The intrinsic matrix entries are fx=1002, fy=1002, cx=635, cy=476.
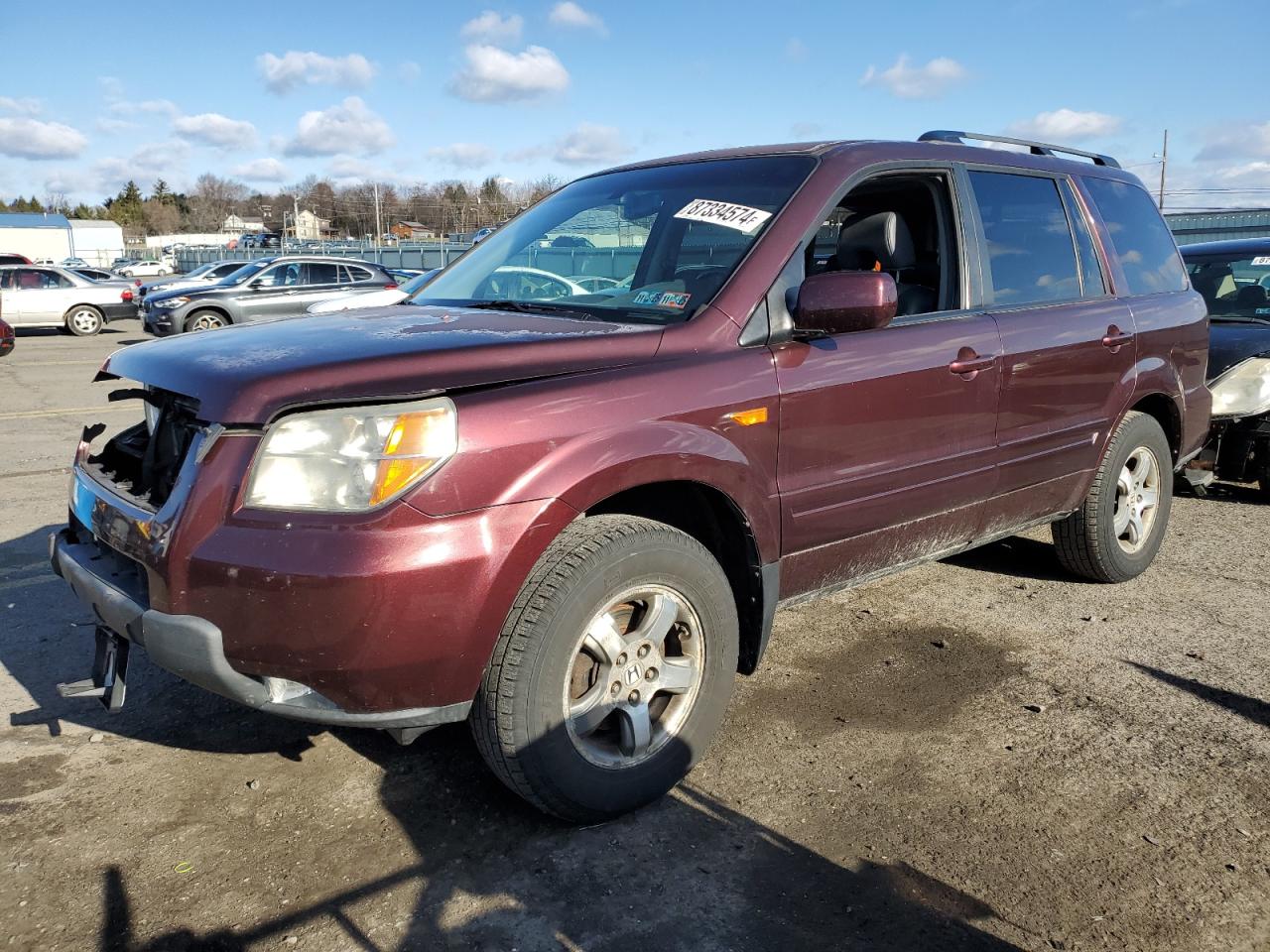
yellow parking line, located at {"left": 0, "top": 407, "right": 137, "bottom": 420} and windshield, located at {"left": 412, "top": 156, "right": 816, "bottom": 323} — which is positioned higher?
windshield, located at {"left": 412, "top": 156, "right": 816, "bottom": 323}

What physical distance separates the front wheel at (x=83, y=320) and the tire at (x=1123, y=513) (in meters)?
23.0

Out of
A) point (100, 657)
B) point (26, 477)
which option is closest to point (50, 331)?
point (26, 477)

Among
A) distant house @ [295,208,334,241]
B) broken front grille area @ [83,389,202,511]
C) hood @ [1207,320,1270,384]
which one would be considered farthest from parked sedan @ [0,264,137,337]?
distant house @ [295,208,334,241]

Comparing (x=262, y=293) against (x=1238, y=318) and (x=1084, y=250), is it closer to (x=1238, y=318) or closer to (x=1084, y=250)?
(x=1238, y=318)

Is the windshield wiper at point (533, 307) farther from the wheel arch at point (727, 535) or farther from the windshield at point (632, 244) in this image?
the wheel arch at point (727, 535)

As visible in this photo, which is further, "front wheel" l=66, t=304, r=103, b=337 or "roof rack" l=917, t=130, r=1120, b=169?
"front wheel" l=66, t=304, r=103, b=337

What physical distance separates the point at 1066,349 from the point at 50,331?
26.1 metres

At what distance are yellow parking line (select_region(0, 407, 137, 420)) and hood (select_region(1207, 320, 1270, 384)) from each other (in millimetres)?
9011

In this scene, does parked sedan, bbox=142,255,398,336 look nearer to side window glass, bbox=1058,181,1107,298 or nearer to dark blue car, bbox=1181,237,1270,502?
dark blue car, bbox=1181,237,1270,502

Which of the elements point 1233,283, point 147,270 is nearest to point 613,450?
point 1233,283

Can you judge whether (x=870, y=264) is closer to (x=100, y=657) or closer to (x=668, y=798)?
(x=668, y=798)

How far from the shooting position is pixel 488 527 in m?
2.38

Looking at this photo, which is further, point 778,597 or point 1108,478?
point 1108,478

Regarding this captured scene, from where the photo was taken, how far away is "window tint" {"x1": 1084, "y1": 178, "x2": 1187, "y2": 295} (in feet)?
15.2
